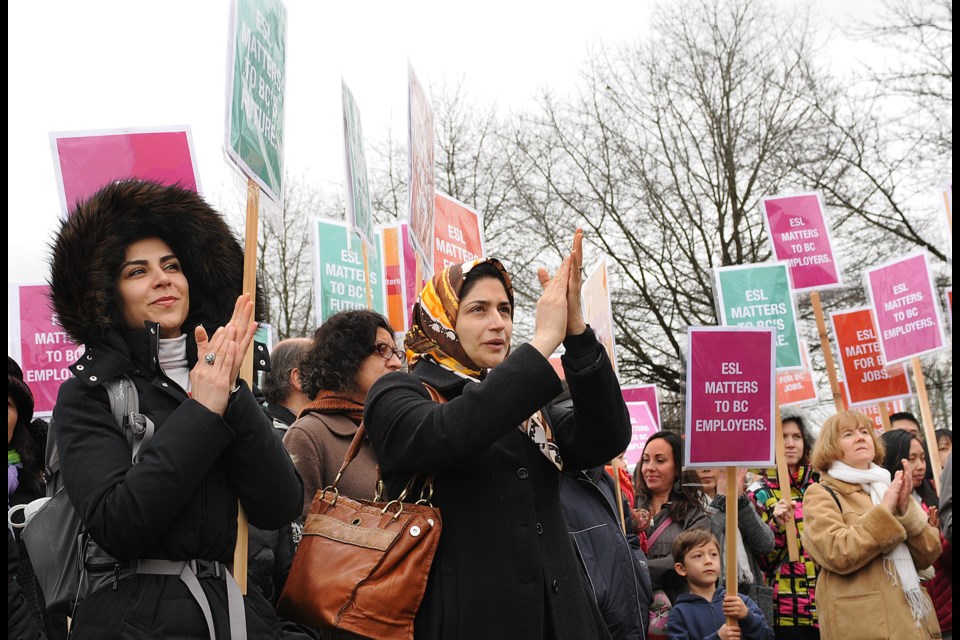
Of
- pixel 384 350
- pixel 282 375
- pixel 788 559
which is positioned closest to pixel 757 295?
pixel 788 559

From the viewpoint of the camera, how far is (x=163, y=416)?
258 centimetres

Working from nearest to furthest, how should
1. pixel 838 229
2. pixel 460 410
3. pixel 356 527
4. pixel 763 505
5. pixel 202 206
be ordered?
pixel 460 410
pixel 356 527
pixel 202 206
pixel 763 505
pixel 838 229

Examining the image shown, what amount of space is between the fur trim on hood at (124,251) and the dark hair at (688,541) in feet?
11.4

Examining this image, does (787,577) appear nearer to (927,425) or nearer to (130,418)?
(927,425)

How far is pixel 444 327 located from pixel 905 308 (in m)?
6.38

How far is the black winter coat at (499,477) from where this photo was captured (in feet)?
8.32

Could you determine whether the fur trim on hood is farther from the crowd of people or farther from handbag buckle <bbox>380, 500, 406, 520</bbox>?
handbag buckle <bbox>380, 500, 406, 520</bbox>

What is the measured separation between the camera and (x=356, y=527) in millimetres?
2730

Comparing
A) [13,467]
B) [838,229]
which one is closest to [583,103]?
[838,229]

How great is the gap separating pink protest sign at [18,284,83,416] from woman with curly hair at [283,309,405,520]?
2.43 metres

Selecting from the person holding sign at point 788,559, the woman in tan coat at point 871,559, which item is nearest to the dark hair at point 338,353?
the woman in tan coat at point 871,559

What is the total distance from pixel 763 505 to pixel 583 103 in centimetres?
1465

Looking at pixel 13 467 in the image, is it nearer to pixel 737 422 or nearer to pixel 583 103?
pixel 737 422

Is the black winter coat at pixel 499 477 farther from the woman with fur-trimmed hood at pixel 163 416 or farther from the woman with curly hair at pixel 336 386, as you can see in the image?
the woman with curly hair at pixel 336 386
